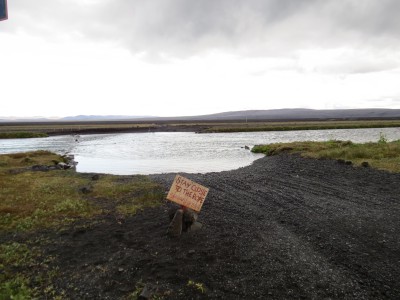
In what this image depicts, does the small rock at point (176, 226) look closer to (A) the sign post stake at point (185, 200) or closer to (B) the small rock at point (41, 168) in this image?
(A) the sign post stake at point (185, 200)

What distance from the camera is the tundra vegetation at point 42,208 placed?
8758 millimetres

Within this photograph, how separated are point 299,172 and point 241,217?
44.0ft

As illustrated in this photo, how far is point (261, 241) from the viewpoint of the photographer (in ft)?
36.3

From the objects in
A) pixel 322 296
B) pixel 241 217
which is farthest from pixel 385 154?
pixel 322 296

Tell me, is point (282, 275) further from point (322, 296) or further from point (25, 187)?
point (25, 187)

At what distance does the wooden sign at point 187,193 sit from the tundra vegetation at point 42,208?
392 cm

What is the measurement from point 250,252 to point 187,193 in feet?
10.0

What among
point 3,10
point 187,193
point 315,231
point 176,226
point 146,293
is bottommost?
point 315,231

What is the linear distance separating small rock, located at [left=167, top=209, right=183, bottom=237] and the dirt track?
29 centimetres

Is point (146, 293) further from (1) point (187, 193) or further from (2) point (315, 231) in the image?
(2) point (315, 231)

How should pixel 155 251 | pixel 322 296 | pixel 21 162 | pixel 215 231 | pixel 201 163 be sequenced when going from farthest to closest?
pixel 201 163
pixel 21 162
pixel 215 231
pixel 155 251
pixel 322 296

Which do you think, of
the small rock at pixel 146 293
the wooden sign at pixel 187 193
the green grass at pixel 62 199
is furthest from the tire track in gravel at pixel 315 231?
the green grass at pixel 62 199

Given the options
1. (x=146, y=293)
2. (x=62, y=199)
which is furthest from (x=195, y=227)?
(x=62, y=199)

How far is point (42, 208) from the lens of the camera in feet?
50.4
